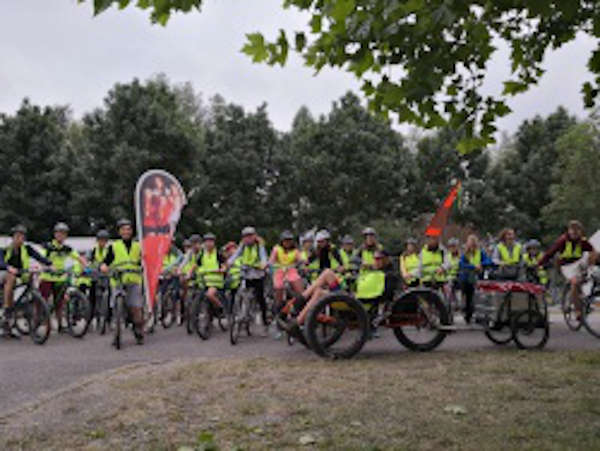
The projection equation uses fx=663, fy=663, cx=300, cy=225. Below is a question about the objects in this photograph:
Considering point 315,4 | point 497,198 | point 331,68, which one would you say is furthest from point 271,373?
point 497,198

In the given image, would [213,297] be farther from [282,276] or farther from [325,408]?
[325,408]

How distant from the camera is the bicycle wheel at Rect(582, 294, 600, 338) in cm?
1069

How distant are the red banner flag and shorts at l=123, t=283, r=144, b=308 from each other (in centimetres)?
18

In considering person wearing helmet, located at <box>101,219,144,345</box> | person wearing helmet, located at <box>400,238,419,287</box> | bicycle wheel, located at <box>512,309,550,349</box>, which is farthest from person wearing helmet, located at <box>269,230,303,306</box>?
bicycle wheel, located at <box>512,309,550,349</box>

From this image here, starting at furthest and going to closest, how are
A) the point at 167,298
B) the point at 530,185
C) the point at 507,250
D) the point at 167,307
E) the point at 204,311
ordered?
the point at 530,185 → the point at 167,298 → the point at 167,307 → the point at 507,250 → the point at 204,311

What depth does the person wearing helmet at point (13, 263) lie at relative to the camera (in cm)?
1126

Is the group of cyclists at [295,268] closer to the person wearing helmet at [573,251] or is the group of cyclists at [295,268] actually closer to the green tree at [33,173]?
the person wearing helmet at [573,251]

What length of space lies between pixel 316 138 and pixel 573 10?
1224 inches

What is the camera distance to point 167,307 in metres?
14.4

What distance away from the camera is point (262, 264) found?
37.8 feet

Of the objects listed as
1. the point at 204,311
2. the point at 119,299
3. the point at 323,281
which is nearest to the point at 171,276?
the point at 204,311

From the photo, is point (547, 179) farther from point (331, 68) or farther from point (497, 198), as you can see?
point (331, 68)

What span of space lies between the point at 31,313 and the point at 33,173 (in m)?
26.6

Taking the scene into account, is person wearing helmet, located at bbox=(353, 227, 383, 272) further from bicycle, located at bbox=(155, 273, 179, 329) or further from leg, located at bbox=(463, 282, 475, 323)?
bicycle, located at bbox=(155, 273, 179, 329)
